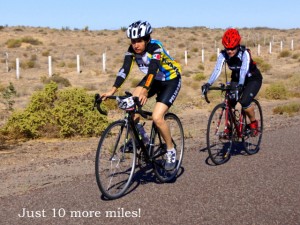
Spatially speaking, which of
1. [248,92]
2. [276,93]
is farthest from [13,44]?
[248,92]

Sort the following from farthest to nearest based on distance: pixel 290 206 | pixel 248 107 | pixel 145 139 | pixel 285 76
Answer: pixel 285 76
pixel 248 107
pixel 145 139
pixel 290 206

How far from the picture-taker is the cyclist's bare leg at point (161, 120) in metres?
6.75

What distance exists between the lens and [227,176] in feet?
24.5

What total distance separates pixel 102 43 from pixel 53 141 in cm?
5655

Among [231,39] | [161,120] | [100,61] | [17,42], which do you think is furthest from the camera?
[17,42]

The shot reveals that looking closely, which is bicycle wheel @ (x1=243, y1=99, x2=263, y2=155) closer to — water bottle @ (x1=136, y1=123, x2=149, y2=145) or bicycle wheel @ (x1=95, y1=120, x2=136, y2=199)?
water bottle @ (x1=136, y1=123, x2=149, y2=145)

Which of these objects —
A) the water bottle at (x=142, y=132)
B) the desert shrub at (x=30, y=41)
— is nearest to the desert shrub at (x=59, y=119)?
the water bottle at (x=142, y=132)

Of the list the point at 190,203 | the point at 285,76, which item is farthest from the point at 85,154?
the point at 285,76

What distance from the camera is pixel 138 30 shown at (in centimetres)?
644

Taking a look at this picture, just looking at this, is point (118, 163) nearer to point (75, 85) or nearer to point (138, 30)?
point (138, 30)

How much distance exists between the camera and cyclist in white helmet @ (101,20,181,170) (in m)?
6.43

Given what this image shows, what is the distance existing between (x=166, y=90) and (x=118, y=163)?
1223mm

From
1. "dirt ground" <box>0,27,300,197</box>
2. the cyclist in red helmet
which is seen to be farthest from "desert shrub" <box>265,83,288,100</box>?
the cyclist in red helmet

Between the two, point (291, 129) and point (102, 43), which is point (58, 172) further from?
point (102, 43)
